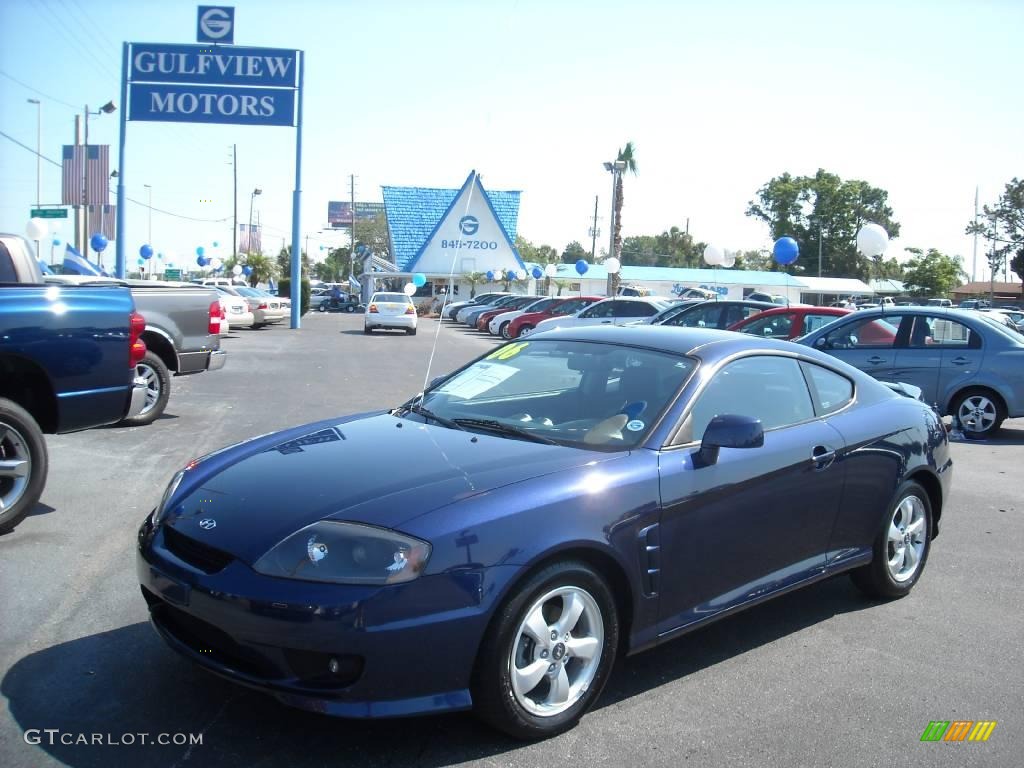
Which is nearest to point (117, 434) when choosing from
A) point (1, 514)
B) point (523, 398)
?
point (1, 514)

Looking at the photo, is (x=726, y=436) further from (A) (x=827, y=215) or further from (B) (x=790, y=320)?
(A) (x=827, y=215)

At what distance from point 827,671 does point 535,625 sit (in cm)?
161

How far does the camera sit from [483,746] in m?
3.18

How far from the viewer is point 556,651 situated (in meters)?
3.25

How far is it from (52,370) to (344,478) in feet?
10.8

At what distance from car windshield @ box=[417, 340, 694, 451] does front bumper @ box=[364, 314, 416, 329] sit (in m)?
25.0

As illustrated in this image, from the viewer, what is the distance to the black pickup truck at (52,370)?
542 centimetres

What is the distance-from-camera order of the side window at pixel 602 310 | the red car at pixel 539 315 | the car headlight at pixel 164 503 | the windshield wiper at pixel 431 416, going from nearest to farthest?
the car headlight at pixel 164 503 → the windshield wiper at pixel 431 416 → the side window at pixel 602 310 → the red car at pixel 539 315

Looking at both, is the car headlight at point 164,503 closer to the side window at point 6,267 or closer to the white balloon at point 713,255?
the side window at point 6,267

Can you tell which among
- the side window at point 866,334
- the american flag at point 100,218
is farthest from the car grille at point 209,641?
the american flag at point 100,218

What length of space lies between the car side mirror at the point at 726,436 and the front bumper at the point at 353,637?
1160 millimetres

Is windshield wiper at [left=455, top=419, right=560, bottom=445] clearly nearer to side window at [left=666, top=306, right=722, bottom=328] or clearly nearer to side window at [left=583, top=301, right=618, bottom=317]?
side window at [left=666, top=306, right=722, bottom=328]

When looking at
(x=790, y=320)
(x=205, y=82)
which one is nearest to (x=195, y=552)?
(x=790, y=320)

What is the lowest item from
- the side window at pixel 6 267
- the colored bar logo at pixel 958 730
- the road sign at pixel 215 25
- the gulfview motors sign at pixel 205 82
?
the colored bar logo at pixel 958 730
